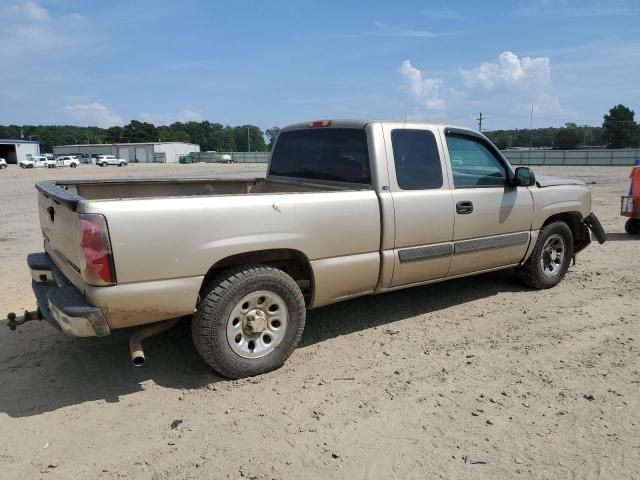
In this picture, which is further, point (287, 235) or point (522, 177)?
point (522, 177)

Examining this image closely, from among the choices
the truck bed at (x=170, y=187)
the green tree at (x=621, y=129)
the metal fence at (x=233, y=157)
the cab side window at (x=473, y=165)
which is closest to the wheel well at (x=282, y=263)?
the truck bed at (x=170, y=187)

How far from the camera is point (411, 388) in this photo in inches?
146

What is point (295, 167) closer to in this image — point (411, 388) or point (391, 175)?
point (391, 175)

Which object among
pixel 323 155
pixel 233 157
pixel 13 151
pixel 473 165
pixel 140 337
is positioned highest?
pixel 13 151

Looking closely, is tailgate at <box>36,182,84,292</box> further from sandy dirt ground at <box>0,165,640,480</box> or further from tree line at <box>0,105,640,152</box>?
tree line at <box>0,105,640,152</box>

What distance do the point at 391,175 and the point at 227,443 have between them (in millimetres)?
2497

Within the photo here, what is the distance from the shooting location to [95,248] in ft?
10.2

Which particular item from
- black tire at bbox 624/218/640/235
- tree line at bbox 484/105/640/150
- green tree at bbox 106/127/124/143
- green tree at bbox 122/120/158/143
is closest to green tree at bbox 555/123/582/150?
tree line at bbox 484/105/640/150

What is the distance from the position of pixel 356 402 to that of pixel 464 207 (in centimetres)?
225

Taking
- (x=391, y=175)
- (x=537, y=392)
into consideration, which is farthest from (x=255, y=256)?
(x=537, y=392)

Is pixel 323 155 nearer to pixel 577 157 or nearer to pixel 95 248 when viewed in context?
pixel 95 248

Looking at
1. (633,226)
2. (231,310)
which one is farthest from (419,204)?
(633,226)

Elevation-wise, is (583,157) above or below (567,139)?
below

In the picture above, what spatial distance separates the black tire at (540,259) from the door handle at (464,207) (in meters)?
1.32
